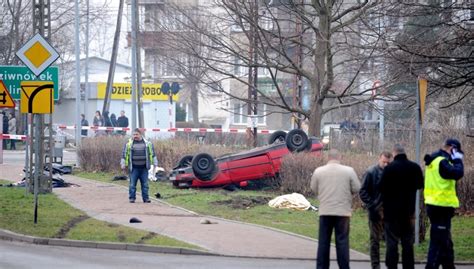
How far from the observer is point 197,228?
17656 millimetres

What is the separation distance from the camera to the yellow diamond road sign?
18281 millimetres

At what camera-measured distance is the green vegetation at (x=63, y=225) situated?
52.5ft

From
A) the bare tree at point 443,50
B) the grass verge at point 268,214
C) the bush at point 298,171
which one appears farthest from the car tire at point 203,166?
the bare tree at point 443,50

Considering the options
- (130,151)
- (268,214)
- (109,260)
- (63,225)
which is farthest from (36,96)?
(268,214)

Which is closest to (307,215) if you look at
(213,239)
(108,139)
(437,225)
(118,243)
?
(213,239)

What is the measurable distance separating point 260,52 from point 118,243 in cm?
1170

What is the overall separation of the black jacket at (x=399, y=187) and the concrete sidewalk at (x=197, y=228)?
7.56 feet

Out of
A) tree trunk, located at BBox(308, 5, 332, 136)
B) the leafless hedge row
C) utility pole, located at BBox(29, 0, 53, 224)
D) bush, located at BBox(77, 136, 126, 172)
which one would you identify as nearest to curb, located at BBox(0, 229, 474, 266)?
utility pole, located at BBox(29, 0, 53, 224)

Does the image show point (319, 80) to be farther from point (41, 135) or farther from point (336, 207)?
point (336, 207)

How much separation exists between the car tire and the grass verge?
404mm

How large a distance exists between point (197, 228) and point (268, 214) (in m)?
2.70

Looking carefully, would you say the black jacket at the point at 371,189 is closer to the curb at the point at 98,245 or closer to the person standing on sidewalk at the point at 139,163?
the curb at the point at 98,245

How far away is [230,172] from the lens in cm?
2409

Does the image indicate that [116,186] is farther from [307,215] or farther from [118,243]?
[118,243]
